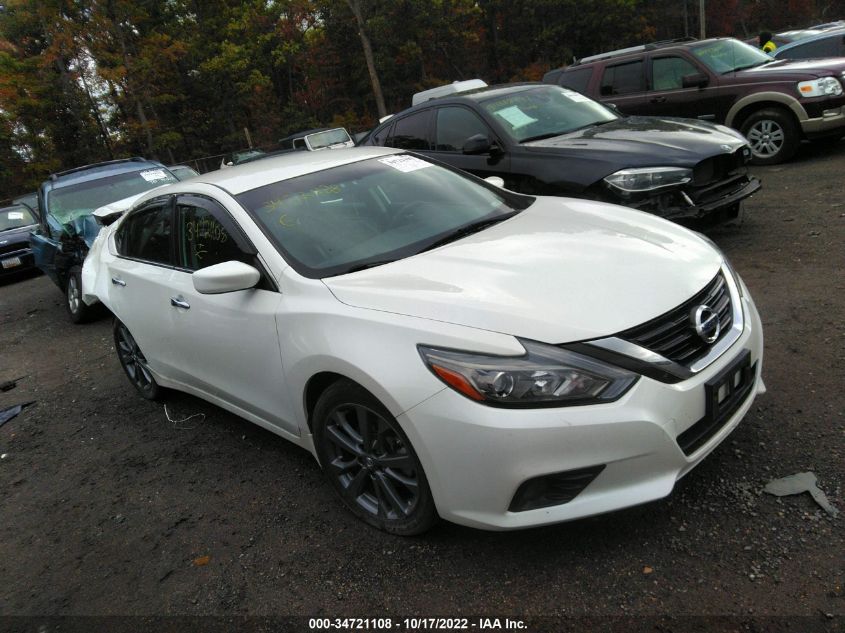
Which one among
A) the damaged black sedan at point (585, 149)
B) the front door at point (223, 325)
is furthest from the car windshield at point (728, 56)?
the front door at point (223, 325)

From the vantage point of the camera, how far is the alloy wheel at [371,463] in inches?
102

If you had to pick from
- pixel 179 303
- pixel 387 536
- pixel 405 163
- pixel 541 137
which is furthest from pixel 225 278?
pixel 541 137

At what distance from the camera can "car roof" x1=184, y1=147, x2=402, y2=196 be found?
3529 millimetres

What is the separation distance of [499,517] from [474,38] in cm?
3875

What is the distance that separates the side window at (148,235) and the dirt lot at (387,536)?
3.81 ft

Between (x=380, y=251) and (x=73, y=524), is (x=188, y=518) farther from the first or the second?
(x=380, y=251)

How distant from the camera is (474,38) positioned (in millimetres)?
37094

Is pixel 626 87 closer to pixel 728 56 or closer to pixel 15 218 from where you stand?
pixel 728 56

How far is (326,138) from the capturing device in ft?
63.5

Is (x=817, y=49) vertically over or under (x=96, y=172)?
under

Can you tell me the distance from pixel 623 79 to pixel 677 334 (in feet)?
26.0

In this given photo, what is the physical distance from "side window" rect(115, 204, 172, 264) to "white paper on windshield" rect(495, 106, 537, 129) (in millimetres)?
3335

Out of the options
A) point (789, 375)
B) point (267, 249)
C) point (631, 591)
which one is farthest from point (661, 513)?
point (267, 249)

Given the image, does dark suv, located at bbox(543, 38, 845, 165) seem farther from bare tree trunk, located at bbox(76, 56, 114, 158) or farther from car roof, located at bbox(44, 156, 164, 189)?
bare tree trunk, located at bbox(76, 56, 114, 158)
